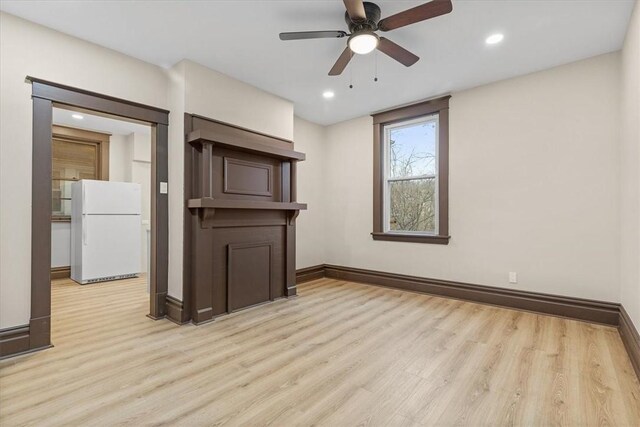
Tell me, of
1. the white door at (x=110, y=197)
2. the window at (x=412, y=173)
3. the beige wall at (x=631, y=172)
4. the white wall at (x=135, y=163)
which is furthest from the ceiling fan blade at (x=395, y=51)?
the white wall at (x=135, y=163)

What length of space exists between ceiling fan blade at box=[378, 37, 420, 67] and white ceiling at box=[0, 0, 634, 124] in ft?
0.78

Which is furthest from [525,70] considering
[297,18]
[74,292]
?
[74,292]

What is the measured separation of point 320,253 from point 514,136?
3277 millimetres

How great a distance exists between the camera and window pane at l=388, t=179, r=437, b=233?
14.4ft

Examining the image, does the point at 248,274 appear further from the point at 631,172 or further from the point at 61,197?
the point at 61,197

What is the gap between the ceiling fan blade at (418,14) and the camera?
1996 millimetres

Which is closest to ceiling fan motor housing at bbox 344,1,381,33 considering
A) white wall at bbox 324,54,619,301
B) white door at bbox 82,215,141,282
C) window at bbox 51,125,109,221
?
white wall at bbox 324,54,619,301

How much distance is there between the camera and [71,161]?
18.4 ft

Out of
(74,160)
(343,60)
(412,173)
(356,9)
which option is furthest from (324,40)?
(74,160)

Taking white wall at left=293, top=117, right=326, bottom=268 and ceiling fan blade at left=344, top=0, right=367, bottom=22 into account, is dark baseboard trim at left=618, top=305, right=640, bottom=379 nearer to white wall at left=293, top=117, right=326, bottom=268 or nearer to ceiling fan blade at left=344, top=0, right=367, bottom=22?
ceiling fan blade at left=344, top=0, right=367, bottom=22

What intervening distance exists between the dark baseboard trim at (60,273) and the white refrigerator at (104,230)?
0.64 feet

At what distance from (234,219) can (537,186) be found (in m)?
3.39

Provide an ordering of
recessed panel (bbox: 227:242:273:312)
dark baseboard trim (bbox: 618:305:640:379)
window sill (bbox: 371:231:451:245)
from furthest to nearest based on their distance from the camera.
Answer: window sill (bbox: 371:231:451:245), recessed panel (bbox: 227:242:273:312), dark baseboard trim (bbox: 618:305:640:379)

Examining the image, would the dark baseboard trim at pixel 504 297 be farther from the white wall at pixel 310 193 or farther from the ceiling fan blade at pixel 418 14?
the ceiling fan blade at pixel 418 14
